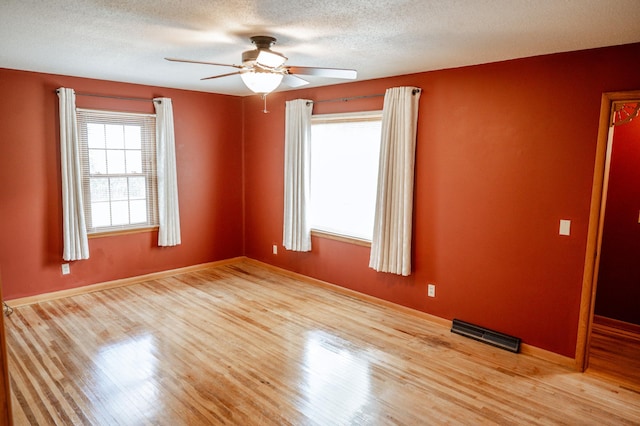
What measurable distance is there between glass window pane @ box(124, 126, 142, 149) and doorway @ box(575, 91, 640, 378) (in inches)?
190

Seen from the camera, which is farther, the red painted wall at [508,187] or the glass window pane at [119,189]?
the glass window pane at [119,189]

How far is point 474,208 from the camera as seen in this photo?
377 centimetres

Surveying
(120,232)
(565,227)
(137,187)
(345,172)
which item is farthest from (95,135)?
(565,227)

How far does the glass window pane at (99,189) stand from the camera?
189 inches

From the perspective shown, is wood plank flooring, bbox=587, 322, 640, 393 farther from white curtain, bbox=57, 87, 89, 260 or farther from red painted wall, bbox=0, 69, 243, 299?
white curtain, bbox=57, 87, 89, 260

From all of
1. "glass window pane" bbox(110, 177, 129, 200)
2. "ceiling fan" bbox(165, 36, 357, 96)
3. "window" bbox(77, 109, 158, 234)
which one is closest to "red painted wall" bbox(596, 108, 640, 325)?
"ceiling fan" bbox(165, 36, 357, 96)

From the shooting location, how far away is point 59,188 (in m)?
4.54

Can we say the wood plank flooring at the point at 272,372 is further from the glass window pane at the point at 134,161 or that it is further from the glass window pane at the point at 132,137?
the glass window pane at the point at 132,137

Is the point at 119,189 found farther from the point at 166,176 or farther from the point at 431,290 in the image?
the point at 431,290

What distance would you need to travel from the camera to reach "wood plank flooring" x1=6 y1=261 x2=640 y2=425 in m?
2.64

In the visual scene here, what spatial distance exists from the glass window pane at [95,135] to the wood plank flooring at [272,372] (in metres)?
1.80

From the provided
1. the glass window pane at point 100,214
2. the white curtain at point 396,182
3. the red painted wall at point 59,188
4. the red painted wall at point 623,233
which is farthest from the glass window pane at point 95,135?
the red painted wall at point 623,233

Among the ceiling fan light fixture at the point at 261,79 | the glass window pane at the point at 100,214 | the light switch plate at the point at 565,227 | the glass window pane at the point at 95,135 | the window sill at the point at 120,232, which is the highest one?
the ceiling fan light fixture at the point at 261,79

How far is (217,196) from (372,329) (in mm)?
3166
